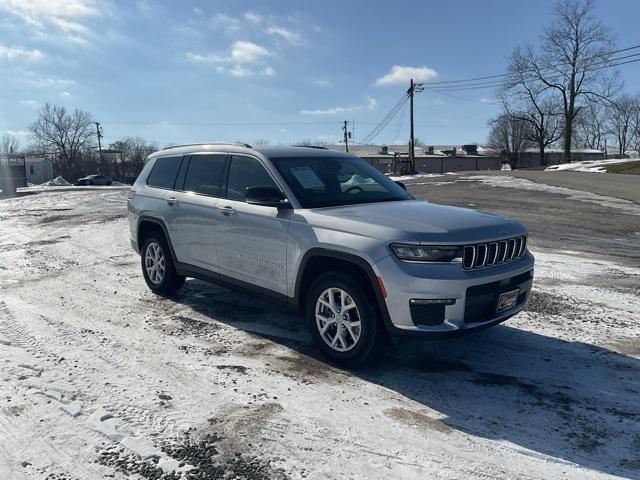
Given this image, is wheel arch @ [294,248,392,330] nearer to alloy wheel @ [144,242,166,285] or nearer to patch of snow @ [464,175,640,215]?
alloy wheel @ [144,242,166,285]

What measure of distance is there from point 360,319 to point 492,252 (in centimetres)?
121

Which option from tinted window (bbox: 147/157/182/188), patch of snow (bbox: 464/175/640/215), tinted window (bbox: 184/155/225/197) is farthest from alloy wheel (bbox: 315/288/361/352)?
patch of snow (bbox: 464/175/640/215)

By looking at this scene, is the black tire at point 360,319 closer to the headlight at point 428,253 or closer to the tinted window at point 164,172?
the headlight at point 428,253

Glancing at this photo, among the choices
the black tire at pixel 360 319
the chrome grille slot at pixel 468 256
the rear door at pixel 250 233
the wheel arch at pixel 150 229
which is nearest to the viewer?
the chrome grille slot at pixel 468 256

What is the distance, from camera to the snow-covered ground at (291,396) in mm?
3076

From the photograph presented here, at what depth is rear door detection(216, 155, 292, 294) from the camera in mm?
4843

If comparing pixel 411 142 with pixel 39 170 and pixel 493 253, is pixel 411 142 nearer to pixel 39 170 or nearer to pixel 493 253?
pixel 493 253

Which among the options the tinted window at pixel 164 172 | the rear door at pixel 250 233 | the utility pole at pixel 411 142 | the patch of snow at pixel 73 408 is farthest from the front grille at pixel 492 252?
the utility pole at pixel 411 142

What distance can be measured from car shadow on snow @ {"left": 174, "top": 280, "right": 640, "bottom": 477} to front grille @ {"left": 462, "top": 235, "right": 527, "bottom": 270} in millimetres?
936

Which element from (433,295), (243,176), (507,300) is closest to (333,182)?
(243,176)

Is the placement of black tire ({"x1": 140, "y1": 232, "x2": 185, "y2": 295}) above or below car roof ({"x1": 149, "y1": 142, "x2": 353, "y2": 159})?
below

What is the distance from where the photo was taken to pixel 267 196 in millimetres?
4738

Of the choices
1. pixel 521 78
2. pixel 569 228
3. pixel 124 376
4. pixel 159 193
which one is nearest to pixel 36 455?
pixel 124 376

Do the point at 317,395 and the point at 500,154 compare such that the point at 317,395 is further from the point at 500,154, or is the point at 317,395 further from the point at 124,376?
the point at 500,154
